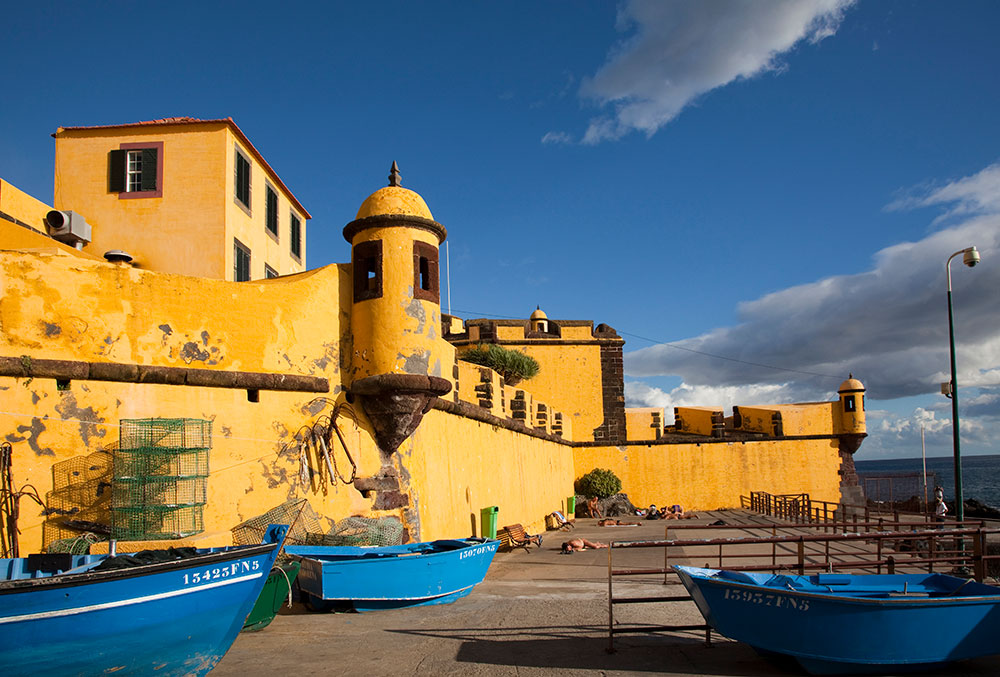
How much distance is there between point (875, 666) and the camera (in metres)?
6.90

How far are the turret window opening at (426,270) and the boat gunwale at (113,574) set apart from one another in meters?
6.45

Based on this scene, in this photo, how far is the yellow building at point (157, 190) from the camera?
669 inches

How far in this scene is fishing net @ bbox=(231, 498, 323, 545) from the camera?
10.7 metres

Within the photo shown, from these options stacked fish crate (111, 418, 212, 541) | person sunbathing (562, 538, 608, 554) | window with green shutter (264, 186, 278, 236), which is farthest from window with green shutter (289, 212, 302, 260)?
stacked fish crate (111, 418, 212, 541)

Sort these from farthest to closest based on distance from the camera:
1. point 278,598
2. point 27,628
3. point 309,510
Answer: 1. point 309,510
2. point 278,598
3. point 27,628

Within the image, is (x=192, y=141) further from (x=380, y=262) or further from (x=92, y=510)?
(x=92, y=510)

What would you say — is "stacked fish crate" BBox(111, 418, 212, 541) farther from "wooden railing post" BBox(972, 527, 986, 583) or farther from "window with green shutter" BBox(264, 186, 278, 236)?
"window with green shutter" BBox(264, 186, 278, 236)

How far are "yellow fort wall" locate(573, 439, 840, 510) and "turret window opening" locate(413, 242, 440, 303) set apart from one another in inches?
786

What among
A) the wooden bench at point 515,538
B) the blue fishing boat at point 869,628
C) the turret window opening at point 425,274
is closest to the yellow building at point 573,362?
the wooden bench at point 515,538

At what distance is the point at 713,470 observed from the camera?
3164cm

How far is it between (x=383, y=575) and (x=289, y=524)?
196 cm

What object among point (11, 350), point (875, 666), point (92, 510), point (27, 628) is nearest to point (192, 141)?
point (11, 350)

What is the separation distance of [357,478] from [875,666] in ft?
25.2

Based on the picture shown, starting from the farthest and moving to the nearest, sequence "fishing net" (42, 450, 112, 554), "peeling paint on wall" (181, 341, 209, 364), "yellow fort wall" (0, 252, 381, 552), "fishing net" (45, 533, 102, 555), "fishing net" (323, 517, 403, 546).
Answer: "fishing net" (323, 517, 403, 546)
"peeling paint on wall" (181, 341, 209, 364)
"yellow fort wall" (0, 252, 381, 552)
"fishing net" (42, 450, 112, 554)
"fishing net" (45, 533, 102, 555)
